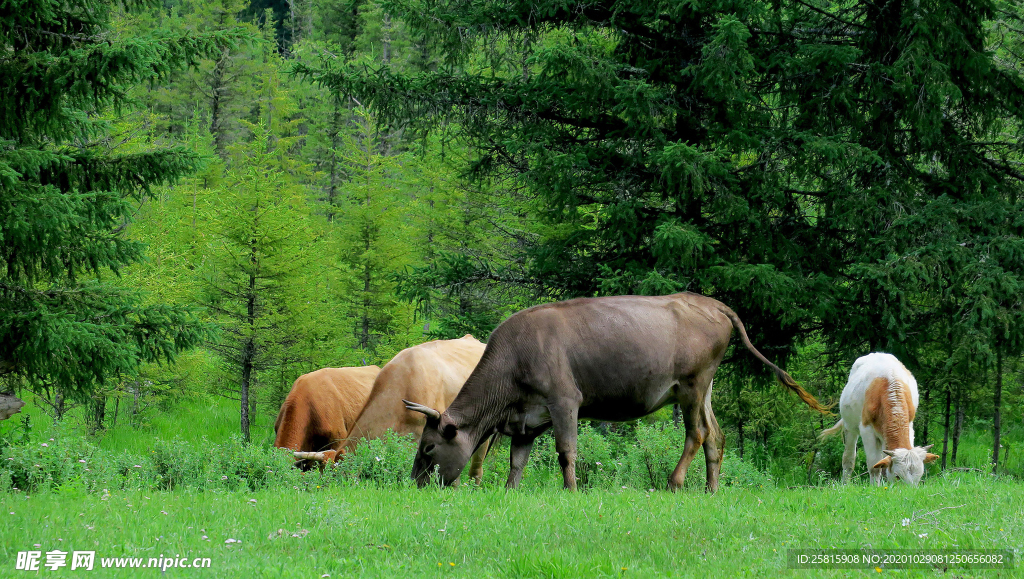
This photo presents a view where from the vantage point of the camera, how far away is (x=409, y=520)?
18.2 ft

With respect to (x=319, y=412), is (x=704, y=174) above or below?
above

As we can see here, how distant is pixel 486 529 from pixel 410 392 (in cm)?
518

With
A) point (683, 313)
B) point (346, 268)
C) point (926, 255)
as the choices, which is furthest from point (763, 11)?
point (346, 268)

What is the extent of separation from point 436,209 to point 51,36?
13.9 meters

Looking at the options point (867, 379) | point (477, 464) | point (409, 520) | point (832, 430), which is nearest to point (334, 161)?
point (832, 430)

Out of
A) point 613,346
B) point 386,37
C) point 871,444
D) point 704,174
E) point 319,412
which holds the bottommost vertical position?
point 319,412

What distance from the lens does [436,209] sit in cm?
2231

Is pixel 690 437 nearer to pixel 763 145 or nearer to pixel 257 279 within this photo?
pixel 763 145

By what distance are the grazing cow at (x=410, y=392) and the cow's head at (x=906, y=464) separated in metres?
5.07

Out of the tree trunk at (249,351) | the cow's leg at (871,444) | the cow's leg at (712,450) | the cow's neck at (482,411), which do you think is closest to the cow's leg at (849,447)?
the cow's leg at (871,444)

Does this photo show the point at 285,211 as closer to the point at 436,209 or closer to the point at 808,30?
the point at 436,209

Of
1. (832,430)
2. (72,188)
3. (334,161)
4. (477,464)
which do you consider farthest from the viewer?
(334,161)

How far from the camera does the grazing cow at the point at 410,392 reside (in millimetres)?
10219

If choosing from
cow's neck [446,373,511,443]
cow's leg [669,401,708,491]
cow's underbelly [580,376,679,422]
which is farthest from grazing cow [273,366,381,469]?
cow's leg [669,401,708,491]
